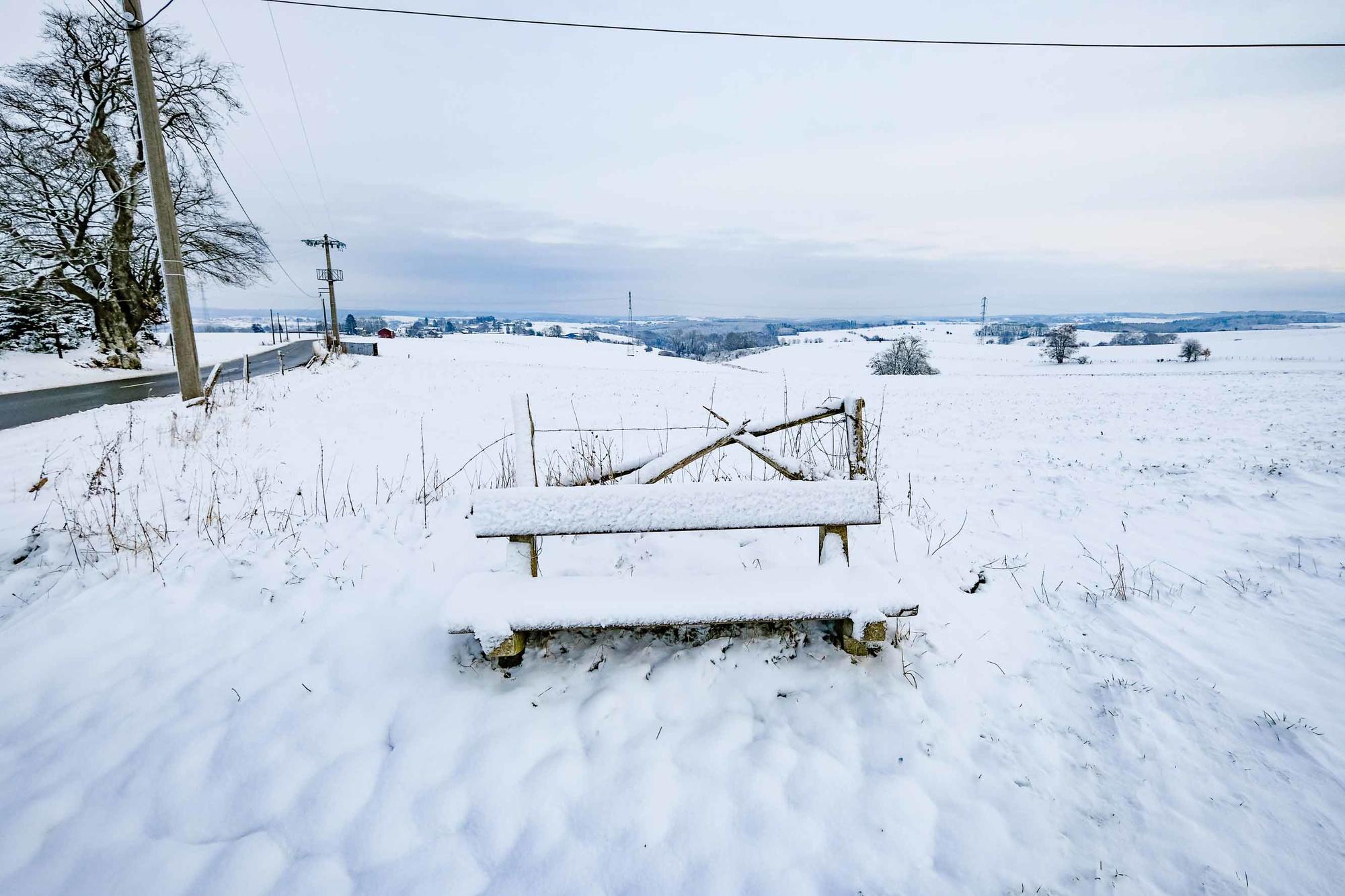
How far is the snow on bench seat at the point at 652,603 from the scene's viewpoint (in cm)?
245

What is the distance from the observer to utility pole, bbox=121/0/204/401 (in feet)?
25.3

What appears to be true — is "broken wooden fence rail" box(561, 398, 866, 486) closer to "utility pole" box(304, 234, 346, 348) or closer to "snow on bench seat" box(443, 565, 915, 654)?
"snow on bench seat" box(443, 565, 915, 654)

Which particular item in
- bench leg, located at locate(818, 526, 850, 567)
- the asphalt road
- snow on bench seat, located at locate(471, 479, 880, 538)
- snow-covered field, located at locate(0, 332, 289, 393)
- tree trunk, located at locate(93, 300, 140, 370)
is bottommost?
bench leg, located at locate(818, 526, 850, 567)

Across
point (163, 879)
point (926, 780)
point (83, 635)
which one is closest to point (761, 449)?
point (926, 780)

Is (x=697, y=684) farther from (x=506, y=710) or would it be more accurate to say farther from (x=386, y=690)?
(x=386, y=690)

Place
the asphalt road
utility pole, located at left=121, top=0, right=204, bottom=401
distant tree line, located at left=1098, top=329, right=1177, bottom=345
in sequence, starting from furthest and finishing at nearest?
distant tree line, located at left=1098, top=329, right=1177, bottom=345 → the asphalt road → utility pole, located at left=121, top=0, right=204, bottom=401

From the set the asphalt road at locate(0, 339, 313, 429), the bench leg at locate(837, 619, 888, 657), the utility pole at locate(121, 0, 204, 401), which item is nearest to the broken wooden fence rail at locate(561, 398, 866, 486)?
the bench leg at locate(837, 619, 888, 657)

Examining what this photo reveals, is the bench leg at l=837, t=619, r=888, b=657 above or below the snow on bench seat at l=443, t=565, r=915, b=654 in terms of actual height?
below

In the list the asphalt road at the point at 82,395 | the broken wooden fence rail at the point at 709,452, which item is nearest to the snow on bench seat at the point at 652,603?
the broken wooden fence rail at the point at 709,452

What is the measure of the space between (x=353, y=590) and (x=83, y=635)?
1.23 m

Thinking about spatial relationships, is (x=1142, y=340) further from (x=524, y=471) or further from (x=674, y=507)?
(x=524, y=471)

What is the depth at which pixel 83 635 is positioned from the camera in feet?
9.41

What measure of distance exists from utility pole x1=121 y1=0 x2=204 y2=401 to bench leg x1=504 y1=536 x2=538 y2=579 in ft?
26.8

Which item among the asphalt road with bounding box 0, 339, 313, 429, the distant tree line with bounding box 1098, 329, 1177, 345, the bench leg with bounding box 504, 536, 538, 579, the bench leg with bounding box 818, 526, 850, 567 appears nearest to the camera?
the bench leg with bounding box 504, 536, 538, 579
